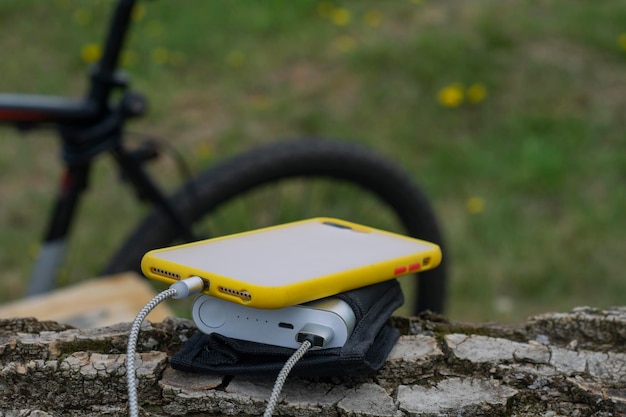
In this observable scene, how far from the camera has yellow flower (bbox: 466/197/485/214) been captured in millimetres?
3268

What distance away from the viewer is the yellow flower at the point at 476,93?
384 centimetres

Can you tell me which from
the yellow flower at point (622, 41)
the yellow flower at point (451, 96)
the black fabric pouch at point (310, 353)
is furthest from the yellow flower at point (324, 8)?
the black fabric pouch at point (310, 353)

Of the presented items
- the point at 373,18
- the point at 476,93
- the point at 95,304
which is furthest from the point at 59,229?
the point at 373,18

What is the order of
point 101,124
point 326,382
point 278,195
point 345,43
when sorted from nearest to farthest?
point 326,382, point 101,124, point 278,195, point 345,43

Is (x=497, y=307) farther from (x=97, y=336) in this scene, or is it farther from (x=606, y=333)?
(x=97, y=336)

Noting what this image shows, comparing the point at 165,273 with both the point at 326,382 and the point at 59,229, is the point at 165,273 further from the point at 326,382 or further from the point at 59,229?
the point at 59,229

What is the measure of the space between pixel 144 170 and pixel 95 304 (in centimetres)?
36

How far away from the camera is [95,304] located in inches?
79.2

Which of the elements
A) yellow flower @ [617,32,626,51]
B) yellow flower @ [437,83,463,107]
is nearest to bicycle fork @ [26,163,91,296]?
yellow flower @ [437,83,463,107]

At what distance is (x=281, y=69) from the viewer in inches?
170

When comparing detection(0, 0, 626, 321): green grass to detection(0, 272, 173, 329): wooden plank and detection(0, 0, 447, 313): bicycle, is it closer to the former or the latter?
detection(0, 0, 447, 313): bicycle

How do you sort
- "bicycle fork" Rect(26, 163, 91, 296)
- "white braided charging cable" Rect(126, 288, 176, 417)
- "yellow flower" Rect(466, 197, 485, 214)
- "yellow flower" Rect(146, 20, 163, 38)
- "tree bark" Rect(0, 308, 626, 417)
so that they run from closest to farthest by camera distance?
"white braided charging cable" Rect(126, 288, 176, 417) < "tree bark" Rect(0, 308, 626, 417) < "bicycle fork" Rect(26, 163, 91, 296) < "yellow flower" Rect(466, 197, 485, 214) < "yellow flower" Rect(146, 20, 163, 38)

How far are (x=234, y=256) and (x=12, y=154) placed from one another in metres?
3.30

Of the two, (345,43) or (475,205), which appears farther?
(345,43)
